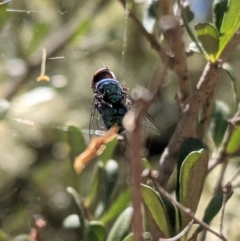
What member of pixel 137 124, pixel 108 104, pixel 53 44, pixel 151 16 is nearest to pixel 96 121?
pixel 108 104

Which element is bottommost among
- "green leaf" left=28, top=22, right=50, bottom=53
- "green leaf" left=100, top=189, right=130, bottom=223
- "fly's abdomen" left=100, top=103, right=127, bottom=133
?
"green leaf" left=100, top=189, right=130, bottom=223

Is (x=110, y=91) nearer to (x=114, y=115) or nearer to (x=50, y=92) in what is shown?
(x=114, y=115)

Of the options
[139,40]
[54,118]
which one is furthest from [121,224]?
[139,40]

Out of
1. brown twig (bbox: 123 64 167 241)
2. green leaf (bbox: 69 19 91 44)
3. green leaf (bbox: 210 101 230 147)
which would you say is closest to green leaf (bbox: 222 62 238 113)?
green leaf (bbox: 210 101 230 147)

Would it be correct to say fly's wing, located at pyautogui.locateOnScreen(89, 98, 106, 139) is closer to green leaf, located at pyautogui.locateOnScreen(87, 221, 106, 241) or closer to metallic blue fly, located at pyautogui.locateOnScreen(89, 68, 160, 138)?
metallic blue fly, located at pyautogui.locateOnScreen(89, 68, 160, 138)

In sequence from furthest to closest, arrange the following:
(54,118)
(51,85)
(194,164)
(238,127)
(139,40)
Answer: (139,40)
(54,118)
(51,85)
(238,127)
(194,164)

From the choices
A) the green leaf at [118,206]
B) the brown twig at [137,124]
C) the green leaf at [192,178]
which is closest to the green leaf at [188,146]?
the green leaf at [192,178]

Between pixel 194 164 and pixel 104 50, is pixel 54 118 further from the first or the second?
pixel 194 164
